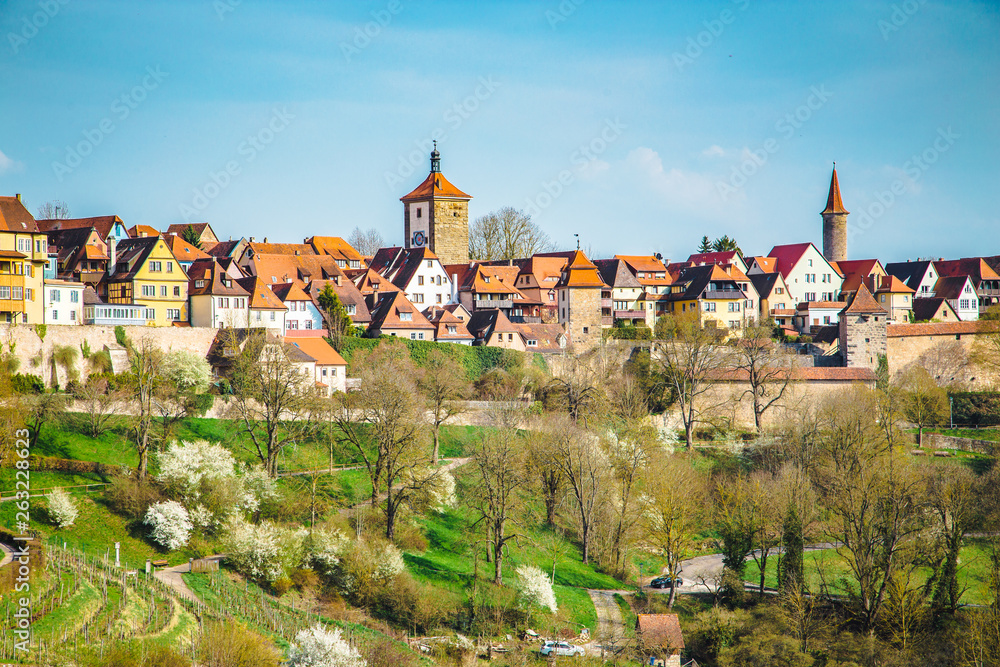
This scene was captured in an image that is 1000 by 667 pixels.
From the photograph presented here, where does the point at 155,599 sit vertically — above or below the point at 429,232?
below

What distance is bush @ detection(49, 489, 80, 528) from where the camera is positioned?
35219mm

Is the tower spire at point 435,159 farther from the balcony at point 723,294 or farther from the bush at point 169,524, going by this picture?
the bush at point 169,524

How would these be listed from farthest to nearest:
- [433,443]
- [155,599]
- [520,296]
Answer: [520,296] → [433,443] → [155,599]

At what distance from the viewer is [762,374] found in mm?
59500

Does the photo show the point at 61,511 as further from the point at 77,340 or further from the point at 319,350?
the point at 319,350

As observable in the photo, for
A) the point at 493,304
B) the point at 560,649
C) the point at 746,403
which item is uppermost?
the point at 493,304

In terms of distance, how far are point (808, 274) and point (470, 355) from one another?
35.1 m

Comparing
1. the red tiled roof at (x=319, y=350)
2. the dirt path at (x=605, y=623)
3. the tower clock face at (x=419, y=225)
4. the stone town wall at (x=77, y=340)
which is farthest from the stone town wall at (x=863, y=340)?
the stone town wall at (x=77, y=340)

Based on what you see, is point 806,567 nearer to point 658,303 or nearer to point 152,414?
point 152,414

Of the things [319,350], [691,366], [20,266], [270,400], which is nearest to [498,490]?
[270,400]

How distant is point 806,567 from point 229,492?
22.8m

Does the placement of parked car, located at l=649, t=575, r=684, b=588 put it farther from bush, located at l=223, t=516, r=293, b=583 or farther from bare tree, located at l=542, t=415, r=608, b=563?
bush, located at l=223, t=516, r=293, b=583

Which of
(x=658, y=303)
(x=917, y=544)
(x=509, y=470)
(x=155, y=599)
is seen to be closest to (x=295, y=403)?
(x=509, y=470)

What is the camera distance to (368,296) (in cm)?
6606
